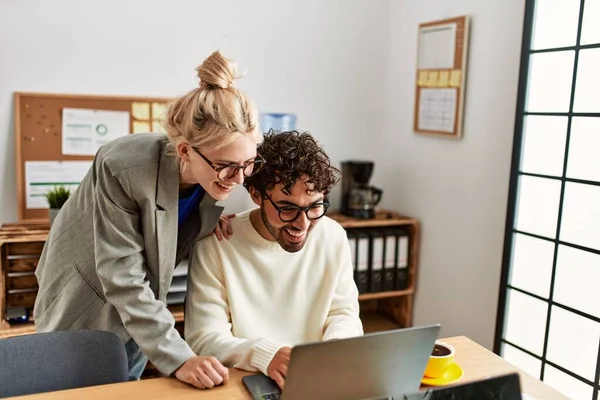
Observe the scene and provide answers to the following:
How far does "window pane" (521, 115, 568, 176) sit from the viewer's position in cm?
238

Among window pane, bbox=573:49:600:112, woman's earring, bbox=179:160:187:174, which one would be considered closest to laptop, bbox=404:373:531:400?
woman's earring, bbox=179:160:187:174

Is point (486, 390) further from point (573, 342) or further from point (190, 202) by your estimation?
point (573, 342)

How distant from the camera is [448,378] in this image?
4.62ft

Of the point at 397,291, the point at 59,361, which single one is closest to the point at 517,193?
the point at 397,291

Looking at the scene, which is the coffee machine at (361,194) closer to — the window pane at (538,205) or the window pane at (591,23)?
the window pane at (538,205)

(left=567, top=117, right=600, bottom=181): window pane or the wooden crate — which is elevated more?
(left=567, top=117, right=600, bottom=181): window pane

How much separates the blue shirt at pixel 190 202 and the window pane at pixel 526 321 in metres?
1.63

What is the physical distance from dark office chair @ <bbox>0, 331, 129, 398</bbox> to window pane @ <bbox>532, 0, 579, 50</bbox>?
2.00 meters

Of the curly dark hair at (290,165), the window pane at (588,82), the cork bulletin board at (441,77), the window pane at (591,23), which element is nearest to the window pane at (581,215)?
the window pane at (588,82)

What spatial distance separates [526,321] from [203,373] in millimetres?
1746

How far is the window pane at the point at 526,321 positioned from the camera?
2520 mm

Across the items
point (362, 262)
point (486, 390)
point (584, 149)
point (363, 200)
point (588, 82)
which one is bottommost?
point (362, 262)

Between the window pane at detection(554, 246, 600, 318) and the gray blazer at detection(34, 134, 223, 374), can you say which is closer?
the gray blazer at detection(34, 134, 223, 374)

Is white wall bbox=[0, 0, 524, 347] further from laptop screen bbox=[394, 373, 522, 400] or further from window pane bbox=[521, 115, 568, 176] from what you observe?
laptop screen bbox=[394, 373, 522, 400]
